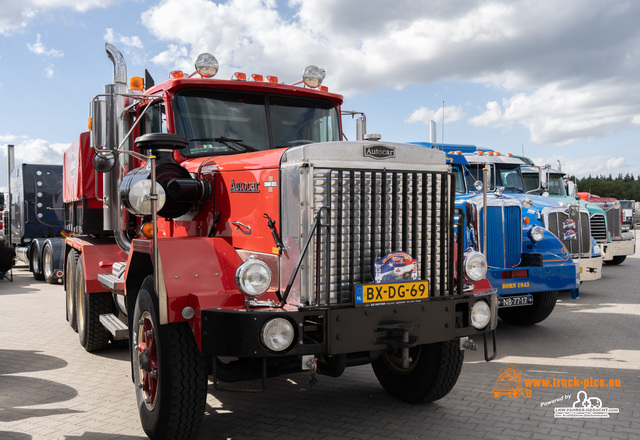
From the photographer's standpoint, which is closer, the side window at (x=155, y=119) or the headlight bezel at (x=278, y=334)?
the headlight bezel at (x=278, y=334)

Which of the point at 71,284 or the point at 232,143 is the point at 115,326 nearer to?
the point at 232,143

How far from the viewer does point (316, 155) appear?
3939 mm

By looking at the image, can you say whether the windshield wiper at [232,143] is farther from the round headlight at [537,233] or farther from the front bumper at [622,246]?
the front bumper at [622,246]

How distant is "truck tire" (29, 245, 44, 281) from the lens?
14758 millimetres

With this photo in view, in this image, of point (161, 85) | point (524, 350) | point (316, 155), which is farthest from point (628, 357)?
point (161, 85)

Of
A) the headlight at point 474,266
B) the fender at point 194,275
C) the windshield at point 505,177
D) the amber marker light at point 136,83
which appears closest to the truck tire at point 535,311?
the windshield at point 505,177

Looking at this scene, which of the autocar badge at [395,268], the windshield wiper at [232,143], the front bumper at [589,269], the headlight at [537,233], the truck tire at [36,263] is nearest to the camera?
the autocar badge at [395,268]

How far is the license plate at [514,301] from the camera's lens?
7.37 m

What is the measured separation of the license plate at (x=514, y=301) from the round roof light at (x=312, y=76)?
353 cm

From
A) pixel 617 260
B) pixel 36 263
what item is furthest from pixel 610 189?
pixel 36 263

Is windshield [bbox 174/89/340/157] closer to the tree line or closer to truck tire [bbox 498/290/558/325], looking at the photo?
truck tire [bbox 498/290/558/325]

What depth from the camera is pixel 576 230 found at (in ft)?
34.3

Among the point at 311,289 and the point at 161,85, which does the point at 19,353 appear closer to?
the point at 161,85

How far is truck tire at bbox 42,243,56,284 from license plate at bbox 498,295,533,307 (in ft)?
34.8
